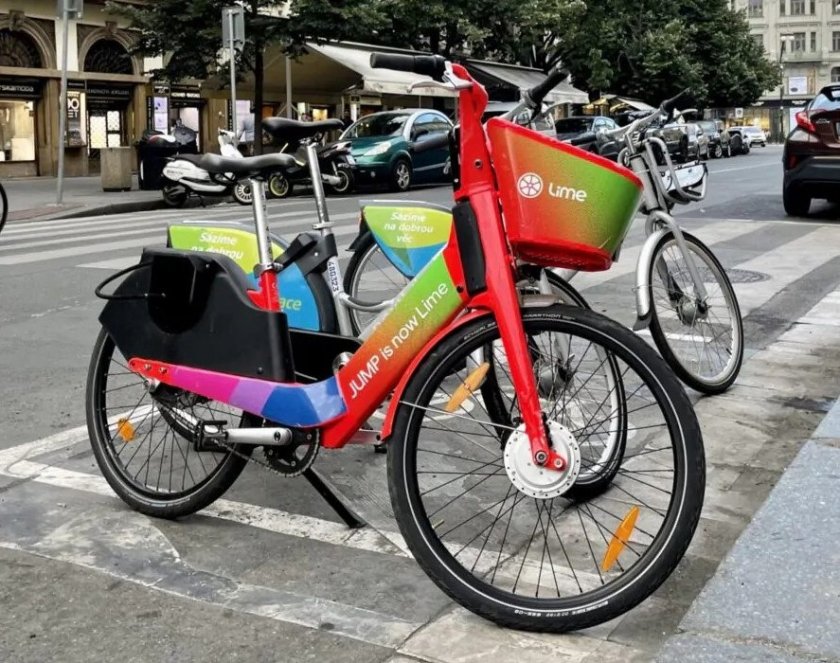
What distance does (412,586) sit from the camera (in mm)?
3287

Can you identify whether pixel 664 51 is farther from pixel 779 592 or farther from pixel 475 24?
pixel 779 592

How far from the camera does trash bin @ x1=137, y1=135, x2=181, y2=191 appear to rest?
73.2ft

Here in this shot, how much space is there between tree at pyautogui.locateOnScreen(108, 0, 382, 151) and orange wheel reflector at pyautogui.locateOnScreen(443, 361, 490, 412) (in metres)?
20.9

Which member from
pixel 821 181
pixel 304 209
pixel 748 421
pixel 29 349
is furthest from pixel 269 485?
pixel 304 209

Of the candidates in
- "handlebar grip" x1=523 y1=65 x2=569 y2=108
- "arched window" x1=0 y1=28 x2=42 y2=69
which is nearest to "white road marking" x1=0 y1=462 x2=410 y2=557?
"handlebar grip" x1=523 y1=65 x2=569 y2=108

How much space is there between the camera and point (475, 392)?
326cm

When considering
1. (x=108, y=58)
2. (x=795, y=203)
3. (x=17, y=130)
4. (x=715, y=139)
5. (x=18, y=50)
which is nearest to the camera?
(x=795, y=203)

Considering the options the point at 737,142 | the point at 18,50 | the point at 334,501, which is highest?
the point at 18,50

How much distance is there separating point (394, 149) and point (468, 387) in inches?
754

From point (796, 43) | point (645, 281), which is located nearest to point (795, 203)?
point (645, 281)

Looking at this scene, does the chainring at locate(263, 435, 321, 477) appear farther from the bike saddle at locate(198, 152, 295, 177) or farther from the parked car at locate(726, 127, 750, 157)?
the parked car at locate(726, 127, 750, 157)

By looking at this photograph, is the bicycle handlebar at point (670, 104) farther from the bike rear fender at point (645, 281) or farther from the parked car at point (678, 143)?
the bike rear fender at point (645, 281)

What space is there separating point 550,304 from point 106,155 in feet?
68.6

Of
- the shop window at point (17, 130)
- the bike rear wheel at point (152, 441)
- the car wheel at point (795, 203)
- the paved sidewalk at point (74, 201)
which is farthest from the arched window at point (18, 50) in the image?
the bike rear wheel at point (152, 441)
